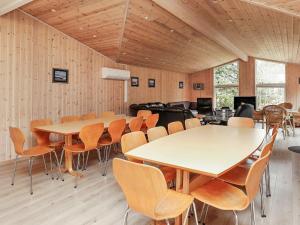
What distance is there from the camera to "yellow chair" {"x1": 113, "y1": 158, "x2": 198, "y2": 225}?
4.41 ft

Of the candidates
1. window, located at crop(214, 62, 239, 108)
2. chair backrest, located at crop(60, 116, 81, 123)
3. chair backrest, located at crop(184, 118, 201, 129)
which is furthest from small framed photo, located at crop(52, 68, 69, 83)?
window, located at crop(214, 62, 239, 108)

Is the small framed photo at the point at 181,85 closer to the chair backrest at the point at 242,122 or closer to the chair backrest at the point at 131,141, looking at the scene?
the chair backrest at the point at 242,122

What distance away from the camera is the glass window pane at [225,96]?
1072cm

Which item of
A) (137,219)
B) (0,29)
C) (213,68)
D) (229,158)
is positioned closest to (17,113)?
(0,29)

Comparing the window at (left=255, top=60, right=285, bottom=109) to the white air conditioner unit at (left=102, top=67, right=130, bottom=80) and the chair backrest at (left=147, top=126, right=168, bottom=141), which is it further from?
the chair backrest at (left=147, top=126, right=168, bottom=141)

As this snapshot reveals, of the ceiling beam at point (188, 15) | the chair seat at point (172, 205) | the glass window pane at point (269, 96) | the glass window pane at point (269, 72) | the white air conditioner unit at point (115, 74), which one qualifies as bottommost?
the chair seat at point (172, 205)

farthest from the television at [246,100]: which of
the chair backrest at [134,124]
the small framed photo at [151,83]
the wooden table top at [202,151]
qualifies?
the wooden table top at [202,151]

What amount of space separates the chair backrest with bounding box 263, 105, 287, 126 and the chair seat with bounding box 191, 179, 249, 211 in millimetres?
4565

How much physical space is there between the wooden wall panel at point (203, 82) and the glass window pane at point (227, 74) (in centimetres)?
29

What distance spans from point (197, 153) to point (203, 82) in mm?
→ 9774

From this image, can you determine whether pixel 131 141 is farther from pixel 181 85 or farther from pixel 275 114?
pixel 181 85

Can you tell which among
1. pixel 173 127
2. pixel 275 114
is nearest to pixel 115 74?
pixel 173 127

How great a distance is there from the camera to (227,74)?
10.8 meters

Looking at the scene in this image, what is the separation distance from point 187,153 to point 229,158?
1.14ft
